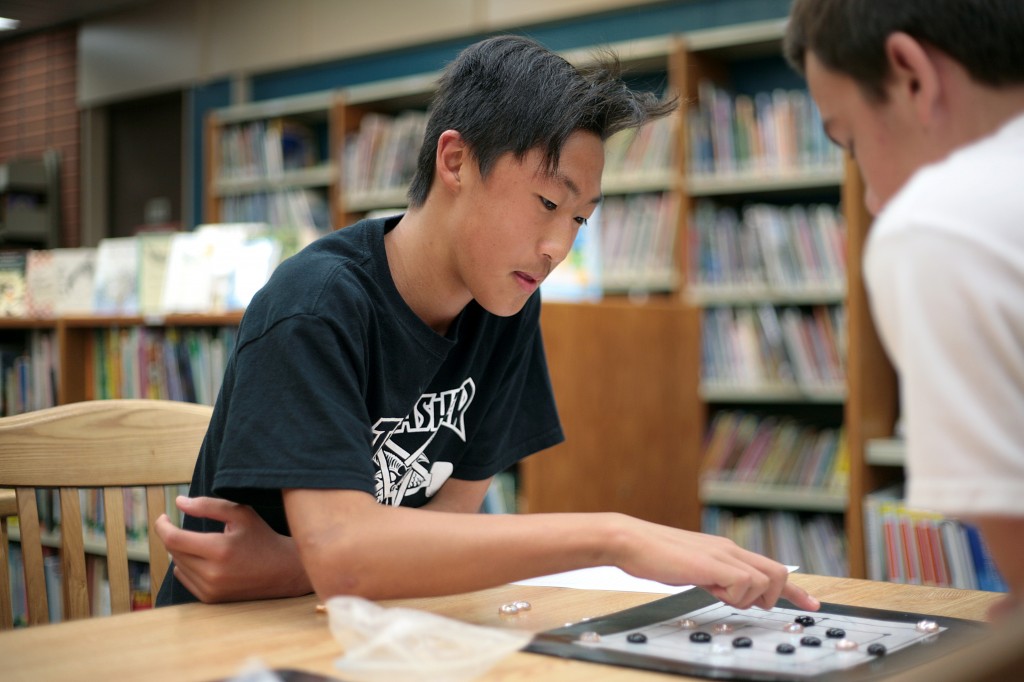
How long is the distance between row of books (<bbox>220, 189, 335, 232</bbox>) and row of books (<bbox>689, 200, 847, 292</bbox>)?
6.92 ft

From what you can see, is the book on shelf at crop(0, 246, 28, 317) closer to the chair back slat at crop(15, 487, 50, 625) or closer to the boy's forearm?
the chair back slat at crop(15, 487, 50, 625)

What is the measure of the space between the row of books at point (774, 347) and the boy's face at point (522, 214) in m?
2.54

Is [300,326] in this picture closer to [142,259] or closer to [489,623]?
[489,623]

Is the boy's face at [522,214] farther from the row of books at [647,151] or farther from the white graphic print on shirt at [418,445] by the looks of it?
the row of books at [647,151]

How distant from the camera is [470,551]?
0.97 m

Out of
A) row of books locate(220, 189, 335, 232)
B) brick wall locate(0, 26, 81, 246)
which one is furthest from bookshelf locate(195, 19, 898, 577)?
brick wall locate(0, 26, 81, 246)

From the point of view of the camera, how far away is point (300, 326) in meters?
1.07

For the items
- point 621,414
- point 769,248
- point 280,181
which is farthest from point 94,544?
point 280,181

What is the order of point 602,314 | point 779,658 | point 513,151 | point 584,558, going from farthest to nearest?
1. point 602,314
2. point 513,151
3. point 584,558
4. point 779,658

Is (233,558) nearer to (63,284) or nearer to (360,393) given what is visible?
(360,393)

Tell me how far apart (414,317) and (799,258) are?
270cm

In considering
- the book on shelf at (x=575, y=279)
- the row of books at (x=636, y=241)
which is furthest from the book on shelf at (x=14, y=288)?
the row of books at (x=636, y=241)

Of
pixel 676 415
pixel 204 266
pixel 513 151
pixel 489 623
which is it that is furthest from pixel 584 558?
pixel 204 266

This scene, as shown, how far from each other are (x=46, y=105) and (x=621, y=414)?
19.5 feet
